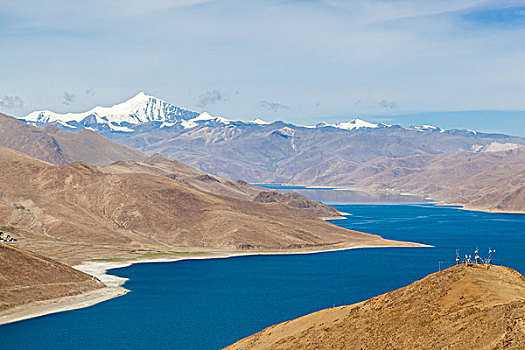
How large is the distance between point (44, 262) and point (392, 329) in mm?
128686

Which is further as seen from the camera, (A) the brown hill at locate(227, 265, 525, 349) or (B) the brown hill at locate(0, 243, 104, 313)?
(B) the brown hill at locate(0, 243, 104, 313)

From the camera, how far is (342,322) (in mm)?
83688

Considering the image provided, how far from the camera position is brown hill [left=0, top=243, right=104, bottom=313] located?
158 metres

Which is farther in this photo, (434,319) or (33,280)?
(33,280)

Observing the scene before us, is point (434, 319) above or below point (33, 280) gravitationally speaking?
above

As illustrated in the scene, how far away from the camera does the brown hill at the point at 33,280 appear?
15800 cm

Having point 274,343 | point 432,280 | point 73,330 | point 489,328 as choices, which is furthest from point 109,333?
point 489,328

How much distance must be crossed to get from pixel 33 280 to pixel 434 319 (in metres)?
124

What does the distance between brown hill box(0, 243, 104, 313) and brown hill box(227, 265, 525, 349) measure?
8669cm

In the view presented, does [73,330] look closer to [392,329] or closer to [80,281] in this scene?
[80,281]

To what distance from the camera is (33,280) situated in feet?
549

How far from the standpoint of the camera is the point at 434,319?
2773 inches

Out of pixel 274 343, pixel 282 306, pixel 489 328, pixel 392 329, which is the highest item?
pixel 489 328

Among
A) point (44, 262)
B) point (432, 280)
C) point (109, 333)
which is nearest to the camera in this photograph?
point (432, 280)
